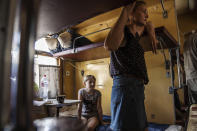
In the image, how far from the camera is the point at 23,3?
178 millimetres

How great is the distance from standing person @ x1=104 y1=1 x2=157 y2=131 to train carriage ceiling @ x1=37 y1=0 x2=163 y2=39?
232 mm

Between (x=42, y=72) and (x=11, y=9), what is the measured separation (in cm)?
269

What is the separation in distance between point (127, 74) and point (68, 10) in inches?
18.3

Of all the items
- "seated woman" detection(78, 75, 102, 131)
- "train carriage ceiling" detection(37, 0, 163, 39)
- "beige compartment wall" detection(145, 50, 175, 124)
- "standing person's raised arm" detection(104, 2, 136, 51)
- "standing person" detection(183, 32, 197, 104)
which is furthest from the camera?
"seated woman" detection(78, 75, 102, 131)

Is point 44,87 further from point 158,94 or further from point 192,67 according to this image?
point 192,67

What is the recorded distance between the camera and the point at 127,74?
2.58 feet

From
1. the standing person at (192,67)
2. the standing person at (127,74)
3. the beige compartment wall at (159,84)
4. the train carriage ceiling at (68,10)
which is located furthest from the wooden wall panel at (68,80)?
the train carriage ceiling at (68,10)

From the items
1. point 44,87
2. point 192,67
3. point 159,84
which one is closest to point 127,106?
point 192,67

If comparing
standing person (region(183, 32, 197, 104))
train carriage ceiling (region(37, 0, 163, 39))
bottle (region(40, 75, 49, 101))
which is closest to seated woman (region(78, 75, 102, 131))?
bottle (region(40, 75, 49, 101))

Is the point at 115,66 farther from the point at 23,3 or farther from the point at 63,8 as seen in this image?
the point at 23,3

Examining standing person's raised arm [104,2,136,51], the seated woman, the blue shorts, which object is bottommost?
the seated woman

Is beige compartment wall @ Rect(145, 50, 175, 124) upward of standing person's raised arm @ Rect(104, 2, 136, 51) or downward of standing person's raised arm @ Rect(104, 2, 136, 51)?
downward

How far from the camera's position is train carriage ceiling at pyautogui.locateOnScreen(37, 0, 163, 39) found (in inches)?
17.6

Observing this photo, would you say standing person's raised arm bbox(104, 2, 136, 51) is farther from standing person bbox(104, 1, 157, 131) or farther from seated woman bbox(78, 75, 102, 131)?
seated woman bbox(78, 75, 102, 131)
